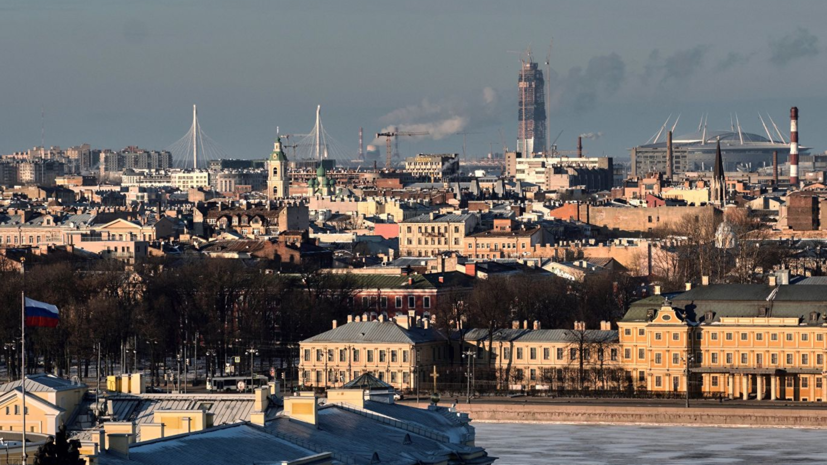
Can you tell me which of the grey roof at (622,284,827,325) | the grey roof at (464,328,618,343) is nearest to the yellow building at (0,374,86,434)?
the grey roof at (622,284,827,325)

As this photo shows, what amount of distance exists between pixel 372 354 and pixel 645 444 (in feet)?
65.9

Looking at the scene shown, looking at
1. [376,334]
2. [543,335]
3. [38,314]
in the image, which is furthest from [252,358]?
[38,314]

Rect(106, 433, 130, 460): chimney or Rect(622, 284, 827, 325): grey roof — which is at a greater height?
Rect(622, 284, 827, 325): grey roof

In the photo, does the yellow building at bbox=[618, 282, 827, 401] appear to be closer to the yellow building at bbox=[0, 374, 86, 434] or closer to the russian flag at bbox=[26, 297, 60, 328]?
the yellow building at bbox=[0, 374, 86, 434]

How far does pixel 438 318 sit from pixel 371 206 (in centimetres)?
9991

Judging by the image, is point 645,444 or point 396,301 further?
point 396,301

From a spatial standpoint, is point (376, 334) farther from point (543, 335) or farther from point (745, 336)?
point (745, 336)

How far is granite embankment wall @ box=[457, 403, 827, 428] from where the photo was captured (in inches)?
2982

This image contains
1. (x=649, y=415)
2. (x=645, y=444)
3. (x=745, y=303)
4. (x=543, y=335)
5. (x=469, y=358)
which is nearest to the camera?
(x=645, y=444)

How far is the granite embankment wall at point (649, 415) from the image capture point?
7575cm

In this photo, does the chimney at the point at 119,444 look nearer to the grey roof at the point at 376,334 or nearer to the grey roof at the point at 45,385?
the grey roof at the point at 45,385

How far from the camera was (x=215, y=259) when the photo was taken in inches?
4577

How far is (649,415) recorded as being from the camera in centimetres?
7762

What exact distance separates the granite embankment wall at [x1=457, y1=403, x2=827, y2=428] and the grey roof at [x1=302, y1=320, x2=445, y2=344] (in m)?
9.96
